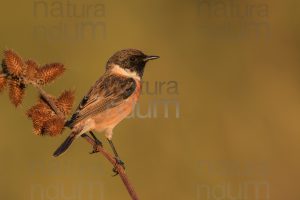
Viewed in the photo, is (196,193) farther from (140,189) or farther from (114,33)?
(114,33)

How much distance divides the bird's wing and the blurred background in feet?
3.53

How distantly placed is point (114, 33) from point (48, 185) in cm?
237

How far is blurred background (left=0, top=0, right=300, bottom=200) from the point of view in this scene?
266 inches

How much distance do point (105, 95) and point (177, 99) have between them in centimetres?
223

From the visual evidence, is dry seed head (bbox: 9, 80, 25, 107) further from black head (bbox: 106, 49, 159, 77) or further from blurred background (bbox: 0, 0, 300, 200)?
blurred background (bbox: 0, 0, 300, 200)

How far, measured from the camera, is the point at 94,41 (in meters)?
7.89

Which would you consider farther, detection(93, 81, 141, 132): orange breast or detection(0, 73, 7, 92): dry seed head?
detection(93, 81, 141, 132): orange breast

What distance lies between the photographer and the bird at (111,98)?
511 centimetres

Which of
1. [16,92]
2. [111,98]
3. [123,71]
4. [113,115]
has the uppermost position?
[16,92]

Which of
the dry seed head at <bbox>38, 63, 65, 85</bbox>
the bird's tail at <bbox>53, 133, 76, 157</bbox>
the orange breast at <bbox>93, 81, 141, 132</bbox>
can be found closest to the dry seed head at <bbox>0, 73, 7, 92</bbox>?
the dry seed head at <bbox>38, 63, 65, 85</bbox>

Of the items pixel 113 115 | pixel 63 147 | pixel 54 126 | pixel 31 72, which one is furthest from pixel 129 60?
pixel 54 126

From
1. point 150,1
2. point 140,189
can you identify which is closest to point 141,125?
point 140,189

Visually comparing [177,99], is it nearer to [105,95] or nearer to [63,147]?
[105,95]

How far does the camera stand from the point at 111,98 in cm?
558
